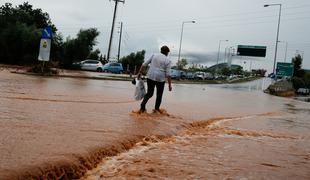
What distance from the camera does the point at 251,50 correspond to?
251 feet

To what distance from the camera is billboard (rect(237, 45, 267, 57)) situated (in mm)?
74750

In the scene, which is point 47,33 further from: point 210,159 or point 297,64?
point 297,64

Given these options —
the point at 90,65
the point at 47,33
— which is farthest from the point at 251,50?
the point at 47,33

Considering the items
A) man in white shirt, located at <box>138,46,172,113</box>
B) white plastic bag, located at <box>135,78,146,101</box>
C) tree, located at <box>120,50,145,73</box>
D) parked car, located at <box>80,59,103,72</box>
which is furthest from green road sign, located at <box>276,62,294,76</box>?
man in white shirt, located at <box>138,46,172,113</box>

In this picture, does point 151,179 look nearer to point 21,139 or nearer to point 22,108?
point 21,139

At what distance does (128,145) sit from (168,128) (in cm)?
220

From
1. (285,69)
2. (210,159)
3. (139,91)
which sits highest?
(285,69)

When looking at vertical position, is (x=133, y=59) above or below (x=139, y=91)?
above

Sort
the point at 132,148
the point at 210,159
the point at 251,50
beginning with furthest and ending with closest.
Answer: the point at 251,50 → the point at 132,148 → the point at 210,159

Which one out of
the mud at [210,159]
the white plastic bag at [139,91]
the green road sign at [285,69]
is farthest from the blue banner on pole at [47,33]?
the green road sign at [285,69]

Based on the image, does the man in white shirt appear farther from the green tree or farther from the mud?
the green tree

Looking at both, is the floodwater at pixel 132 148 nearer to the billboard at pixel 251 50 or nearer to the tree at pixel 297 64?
the billboard at pixel 251 50

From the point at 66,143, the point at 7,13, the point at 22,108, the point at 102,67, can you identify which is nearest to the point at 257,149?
the point at 66,143

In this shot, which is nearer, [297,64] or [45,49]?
[45,49]
